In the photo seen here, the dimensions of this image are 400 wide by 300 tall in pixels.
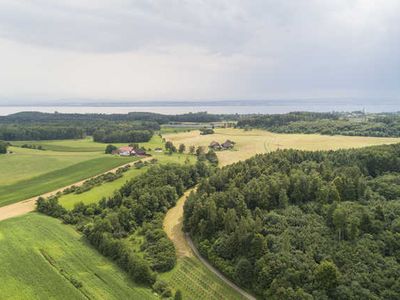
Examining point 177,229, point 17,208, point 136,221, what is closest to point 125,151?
point 17,208

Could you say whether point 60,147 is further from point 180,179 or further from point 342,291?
point 342,291

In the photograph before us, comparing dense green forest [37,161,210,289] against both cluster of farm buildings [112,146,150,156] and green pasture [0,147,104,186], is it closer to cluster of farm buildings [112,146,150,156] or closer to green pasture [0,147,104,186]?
green pasture [0,147,104,186]

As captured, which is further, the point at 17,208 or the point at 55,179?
the point at 55,179

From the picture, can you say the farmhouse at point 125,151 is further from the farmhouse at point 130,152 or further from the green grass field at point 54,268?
the green grass field at point 54,268

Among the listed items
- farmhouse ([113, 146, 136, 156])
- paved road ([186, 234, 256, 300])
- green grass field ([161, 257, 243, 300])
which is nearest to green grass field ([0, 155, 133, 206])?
farmhouse ([113, 146, 136, 156])

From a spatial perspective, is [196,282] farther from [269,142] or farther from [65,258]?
[269,142]

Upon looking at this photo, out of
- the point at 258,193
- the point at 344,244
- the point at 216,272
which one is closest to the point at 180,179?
the point at 258,193
